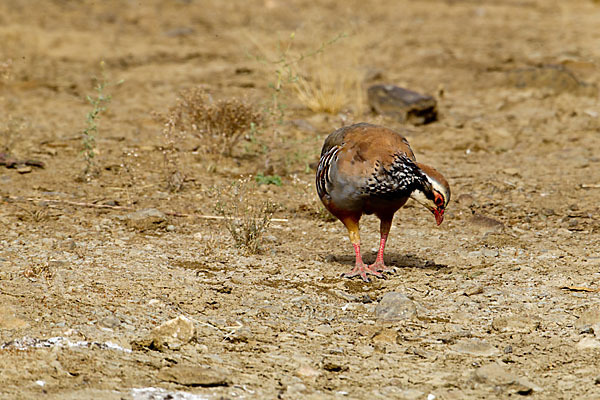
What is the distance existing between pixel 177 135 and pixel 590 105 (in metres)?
5.47

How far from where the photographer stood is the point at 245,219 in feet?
20.1

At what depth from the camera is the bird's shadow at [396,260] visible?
598 cm

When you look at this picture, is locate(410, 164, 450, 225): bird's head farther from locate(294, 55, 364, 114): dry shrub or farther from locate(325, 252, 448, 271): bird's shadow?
locate(294, 55, 364, 114): dry shrub

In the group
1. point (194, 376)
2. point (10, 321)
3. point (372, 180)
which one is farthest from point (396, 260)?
point (10, 321)

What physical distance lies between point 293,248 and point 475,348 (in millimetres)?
2141

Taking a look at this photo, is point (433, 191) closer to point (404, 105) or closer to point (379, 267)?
point (379, 267)

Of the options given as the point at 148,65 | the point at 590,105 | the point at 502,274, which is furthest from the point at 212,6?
the point at 502,274

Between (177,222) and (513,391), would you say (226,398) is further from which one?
(177,222)

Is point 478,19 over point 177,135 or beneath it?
over

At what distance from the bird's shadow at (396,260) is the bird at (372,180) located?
1.20ft

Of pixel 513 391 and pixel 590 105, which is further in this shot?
pixel 590 105

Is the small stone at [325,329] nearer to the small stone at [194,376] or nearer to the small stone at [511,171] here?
the small stone at [194,376]

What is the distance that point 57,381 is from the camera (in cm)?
390

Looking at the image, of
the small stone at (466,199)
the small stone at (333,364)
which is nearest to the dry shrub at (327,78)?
the small stone at (466,199)
